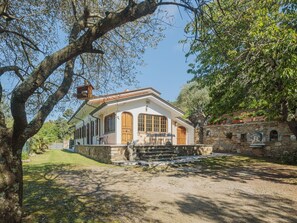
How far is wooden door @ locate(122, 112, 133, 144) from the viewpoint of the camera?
56.0 feet

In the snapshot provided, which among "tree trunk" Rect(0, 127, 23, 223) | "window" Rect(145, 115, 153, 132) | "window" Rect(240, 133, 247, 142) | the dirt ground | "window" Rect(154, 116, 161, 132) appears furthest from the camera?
"window" Rect(240, 133, 247, 142)

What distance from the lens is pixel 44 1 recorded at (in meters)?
6.58

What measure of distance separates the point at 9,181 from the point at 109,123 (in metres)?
14.7

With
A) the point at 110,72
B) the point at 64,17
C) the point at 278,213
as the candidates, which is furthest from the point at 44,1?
the point at 278,213

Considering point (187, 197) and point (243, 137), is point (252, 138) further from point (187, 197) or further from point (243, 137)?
point (187, 197)

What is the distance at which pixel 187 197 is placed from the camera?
6.38 m

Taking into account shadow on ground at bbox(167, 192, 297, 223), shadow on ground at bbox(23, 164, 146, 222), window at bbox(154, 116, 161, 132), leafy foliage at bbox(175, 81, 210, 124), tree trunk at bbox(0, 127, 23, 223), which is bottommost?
shadow on ground at bbox(167, 192, 297, 223)

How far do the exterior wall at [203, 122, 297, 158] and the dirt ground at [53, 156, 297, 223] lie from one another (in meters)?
6.73

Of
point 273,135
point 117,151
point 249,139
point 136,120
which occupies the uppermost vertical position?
point 136,120

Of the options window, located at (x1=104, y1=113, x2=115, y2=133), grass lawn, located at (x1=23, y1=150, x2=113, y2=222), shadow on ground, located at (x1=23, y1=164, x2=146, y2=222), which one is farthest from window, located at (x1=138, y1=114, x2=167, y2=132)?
grass lawn, located at (x1=23, y1=150, x2=113, y2=222)

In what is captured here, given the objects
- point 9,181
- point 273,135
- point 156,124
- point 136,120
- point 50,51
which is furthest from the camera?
point 156,124

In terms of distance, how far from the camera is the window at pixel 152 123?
17969 millimetres

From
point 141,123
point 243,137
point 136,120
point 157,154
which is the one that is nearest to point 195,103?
point 243,137

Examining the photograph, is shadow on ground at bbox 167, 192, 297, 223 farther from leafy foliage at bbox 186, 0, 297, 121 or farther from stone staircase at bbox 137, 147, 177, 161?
stone staircase at bbox 137, 147, 177, 161
